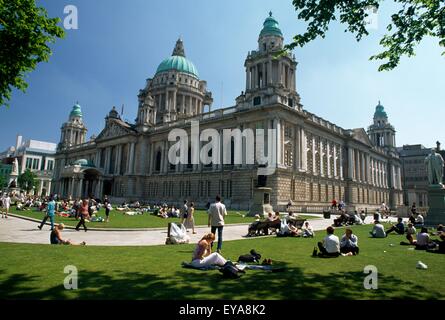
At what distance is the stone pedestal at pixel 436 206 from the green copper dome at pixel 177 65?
243 feet

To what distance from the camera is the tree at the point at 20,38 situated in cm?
1239

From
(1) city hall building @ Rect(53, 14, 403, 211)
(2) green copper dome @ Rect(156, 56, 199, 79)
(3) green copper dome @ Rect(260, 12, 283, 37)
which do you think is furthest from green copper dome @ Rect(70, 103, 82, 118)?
(3) green copper dome @ Rect(260, 12, 283, 37)

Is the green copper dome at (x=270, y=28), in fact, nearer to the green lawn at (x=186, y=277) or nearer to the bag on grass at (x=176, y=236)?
the bag on grass at (x=176, y=236)

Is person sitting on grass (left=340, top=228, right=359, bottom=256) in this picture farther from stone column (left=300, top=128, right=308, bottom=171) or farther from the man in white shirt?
stone column (left=300, top=128, right=308, bottom=171)

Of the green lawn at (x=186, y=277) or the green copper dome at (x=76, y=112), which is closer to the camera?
the green lawn at (x=186, y=277)

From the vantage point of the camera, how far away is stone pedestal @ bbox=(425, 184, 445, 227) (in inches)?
886

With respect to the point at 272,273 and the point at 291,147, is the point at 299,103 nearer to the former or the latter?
the point at 291,147

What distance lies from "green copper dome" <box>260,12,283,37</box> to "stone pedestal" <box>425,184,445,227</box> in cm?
3604

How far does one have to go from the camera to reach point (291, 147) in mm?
45219

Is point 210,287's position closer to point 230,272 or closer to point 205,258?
point 230,272

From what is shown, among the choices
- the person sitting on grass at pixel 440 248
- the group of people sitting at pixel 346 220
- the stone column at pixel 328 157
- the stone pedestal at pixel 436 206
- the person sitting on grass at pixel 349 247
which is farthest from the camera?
the stone column at pixel 328 157

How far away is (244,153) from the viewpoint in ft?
151

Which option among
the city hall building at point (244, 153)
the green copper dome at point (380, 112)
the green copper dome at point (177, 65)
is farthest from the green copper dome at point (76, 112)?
the green copper dome at point (380, 112)

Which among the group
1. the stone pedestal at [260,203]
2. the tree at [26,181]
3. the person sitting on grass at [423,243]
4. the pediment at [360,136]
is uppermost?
the pediment at [360,136]
